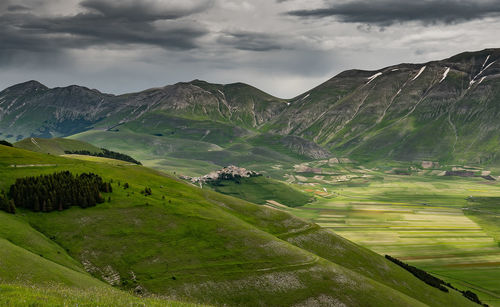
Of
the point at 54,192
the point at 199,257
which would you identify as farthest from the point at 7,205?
the point at 199,257

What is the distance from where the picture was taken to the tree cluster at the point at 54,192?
345 ft

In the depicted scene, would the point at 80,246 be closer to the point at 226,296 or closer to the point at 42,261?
the point at 42,261

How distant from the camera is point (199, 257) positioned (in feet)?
312

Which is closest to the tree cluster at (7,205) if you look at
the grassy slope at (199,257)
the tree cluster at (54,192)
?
the grassy slope at (199,257)

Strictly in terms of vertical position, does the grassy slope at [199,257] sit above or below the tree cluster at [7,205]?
below

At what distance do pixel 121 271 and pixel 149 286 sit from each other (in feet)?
27.9

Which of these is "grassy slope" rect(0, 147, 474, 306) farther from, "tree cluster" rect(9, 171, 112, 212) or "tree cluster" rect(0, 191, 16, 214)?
"tree cluster" rect(0, 191, 16, 214)

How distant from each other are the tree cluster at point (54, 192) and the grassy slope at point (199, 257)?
136 inches

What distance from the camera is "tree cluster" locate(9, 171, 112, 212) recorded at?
10525 cm

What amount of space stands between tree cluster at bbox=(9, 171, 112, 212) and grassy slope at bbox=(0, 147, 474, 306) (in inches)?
136

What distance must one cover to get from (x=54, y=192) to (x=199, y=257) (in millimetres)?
45254

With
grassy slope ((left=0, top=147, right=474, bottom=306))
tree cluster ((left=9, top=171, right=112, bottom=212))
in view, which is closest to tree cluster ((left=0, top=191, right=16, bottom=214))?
grassy slope ((left=0, top=147, right=474, bottom=306))

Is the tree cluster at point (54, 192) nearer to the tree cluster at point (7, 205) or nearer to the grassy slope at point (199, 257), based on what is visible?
the grassy slope at point (199, 257)

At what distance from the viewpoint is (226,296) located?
8194 centimetres
